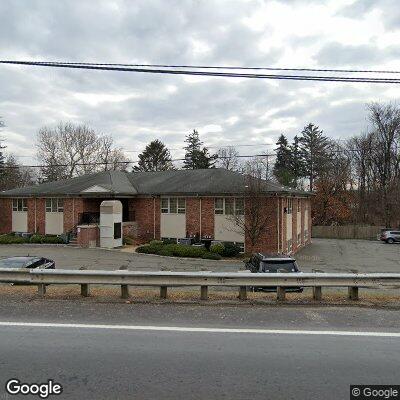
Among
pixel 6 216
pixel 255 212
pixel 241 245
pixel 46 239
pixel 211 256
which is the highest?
pixel 255 212

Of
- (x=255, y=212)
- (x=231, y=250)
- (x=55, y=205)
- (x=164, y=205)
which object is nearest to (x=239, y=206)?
(x=255, y=212)

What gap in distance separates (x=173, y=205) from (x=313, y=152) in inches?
1681

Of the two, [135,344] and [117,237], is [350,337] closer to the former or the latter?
[135,344]

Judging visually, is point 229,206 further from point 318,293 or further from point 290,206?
point 318,293

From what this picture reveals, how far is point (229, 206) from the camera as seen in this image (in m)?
28.3

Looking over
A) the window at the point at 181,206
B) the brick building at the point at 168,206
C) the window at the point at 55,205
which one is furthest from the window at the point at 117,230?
the window at the point at 55,205

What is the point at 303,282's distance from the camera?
8.95m

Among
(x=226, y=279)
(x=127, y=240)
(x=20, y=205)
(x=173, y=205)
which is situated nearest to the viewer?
(x=226, y=279)

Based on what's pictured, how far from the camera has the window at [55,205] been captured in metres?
33.8

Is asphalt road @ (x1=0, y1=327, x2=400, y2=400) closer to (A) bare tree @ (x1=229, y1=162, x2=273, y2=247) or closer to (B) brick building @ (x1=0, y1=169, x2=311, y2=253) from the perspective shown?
(A) bare tree @ (x1=229, y1=162, x2=273, y2=247)

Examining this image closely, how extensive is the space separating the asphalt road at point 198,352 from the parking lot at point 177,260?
13.7 metres

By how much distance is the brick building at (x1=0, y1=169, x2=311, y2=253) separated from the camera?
27219mm

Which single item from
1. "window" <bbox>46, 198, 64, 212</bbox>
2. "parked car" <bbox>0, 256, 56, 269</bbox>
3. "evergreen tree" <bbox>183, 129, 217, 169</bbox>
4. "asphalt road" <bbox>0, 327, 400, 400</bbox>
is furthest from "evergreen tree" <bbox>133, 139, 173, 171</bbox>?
"asphalt road" <bbox>0, 327, 400, 400</bbox>

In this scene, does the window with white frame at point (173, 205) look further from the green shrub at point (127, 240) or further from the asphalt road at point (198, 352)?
the asphalt road at point (198, 352)
